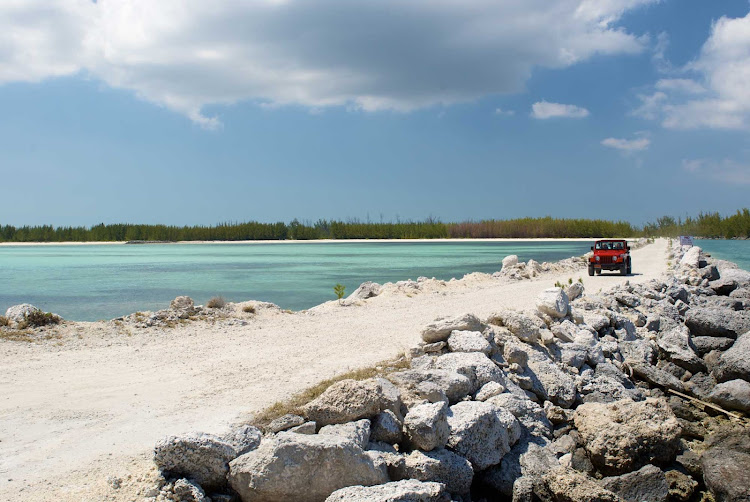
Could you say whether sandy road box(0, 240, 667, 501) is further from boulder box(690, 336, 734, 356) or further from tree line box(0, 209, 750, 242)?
tree line box(0, 209, 750, 242)

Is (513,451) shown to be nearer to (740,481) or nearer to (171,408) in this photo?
(740,481)

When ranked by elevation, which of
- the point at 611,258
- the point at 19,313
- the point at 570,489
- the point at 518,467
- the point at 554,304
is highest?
the point at 611,258

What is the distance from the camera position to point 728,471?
5719mm

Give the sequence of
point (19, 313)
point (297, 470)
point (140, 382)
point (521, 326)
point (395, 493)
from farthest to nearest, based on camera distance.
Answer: point (19, 313)
point (521, 326)
point (140, 382)
point (297, 470)
point (395, 493)

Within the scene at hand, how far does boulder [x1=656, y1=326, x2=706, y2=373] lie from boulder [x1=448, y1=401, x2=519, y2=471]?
18.8 ft

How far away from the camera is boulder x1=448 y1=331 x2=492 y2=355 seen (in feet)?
26.7

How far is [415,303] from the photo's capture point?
16359mm

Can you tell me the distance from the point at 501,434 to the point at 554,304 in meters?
5.56

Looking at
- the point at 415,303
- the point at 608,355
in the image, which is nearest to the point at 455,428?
the point at 608,355

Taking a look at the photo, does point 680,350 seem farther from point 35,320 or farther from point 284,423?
point 35,320

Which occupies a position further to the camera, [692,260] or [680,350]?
[692,260]

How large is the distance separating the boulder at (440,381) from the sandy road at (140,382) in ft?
4.90

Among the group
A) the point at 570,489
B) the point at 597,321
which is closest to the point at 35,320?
the point at 570,489

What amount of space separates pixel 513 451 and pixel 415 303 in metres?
10.1
